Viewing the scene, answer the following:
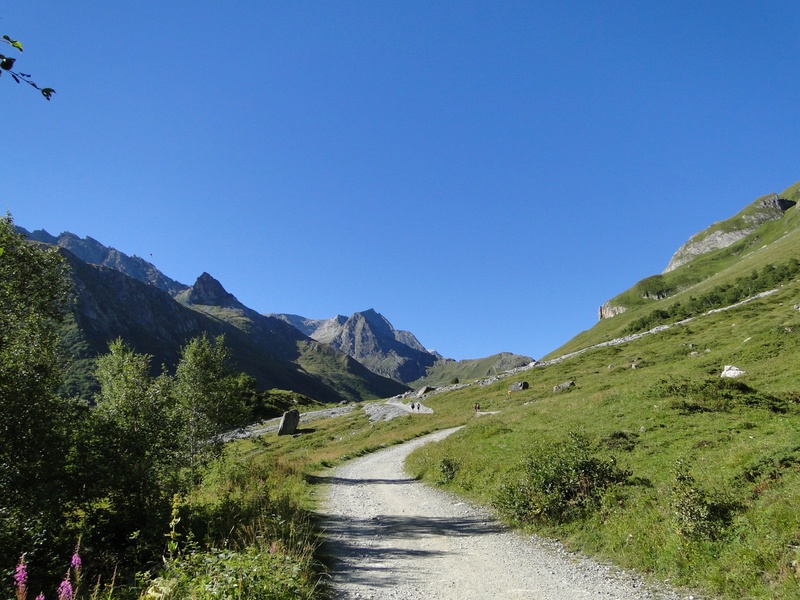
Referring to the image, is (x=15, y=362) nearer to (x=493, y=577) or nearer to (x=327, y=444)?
(x=493, y=577)

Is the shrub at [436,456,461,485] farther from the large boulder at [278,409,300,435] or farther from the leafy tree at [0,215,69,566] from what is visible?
the large boulder at [278,409,300,435]

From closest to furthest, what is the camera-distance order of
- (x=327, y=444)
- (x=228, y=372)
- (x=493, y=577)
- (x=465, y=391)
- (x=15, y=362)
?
1. (x=493, y=577)
2. (x=15, y=362)
3. (x=228, y=372)
4. (x=327, y=444)
5. (x=465, y=391)

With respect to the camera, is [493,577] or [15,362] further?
[15,362]

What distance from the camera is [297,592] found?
8.73m

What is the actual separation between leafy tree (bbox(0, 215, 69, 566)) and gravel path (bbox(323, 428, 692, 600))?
7.80 metres

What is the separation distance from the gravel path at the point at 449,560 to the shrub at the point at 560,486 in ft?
3.47

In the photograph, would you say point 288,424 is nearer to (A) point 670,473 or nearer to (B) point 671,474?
(A) point 670,473

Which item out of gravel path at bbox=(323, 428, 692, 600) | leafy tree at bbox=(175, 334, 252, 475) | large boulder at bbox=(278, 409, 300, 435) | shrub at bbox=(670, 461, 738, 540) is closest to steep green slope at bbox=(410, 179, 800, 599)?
shrub at bbox=(670, 461, 738, 540)

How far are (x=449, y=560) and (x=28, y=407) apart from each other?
14.0 meters

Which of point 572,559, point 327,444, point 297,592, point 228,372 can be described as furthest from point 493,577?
point 327,444

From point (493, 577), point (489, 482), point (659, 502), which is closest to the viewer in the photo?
point (493, 577)

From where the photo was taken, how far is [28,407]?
13758 millimetres

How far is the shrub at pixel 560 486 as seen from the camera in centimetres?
1518

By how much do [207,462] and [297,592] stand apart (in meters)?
20.2
